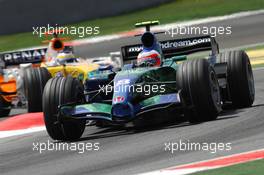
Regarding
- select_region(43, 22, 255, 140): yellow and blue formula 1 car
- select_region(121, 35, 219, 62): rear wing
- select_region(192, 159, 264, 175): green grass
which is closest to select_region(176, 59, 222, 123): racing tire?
select_region(43, 22, 255, 140): yellow and blue formula 1 car

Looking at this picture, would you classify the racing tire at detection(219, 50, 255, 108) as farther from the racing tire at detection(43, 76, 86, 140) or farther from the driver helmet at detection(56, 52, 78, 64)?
the driver helmet at detection(56, 52, 78, 64)

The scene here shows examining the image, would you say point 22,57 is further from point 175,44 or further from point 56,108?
point 56,108

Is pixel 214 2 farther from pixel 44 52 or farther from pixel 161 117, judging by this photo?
pixel 161 117

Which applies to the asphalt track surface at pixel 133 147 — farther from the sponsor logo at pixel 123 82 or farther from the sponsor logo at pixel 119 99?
the sponsor logo at pixel 123 82

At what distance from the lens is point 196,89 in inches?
442

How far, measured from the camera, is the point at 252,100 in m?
13.0

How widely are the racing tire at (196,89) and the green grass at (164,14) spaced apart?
→ 1765 cm

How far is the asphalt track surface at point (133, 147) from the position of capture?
29.3 feet

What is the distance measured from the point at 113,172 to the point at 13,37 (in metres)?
22.9

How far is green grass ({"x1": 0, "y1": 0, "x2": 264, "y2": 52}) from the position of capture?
29.3 meters

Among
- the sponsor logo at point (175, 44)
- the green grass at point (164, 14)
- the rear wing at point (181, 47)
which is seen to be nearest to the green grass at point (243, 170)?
the rear wing at point (181, 47)

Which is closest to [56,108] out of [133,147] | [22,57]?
[133,147]

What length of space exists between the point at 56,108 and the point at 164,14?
19.4m

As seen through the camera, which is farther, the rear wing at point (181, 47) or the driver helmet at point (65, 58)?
the driver helmet at point (65, 58)
